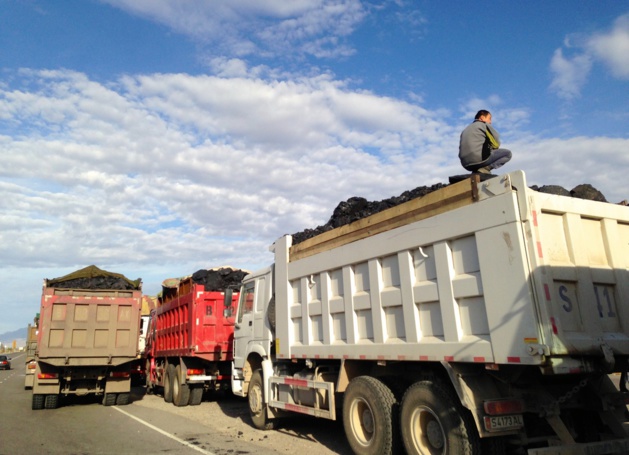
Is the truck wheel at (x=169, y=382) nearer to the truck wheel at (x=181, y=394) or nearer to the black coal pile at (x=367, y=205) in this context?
the truck wheel at (x=181, y=394)

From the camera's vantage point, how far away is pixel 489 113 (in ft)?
19.0

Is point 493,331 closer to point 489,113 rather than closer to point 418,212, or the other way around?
point 418,212

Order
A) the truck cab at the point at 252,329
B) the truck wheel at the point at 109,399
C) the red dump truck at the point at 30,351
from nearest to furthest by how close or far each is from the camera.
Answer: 1. the truck cab at the point at 252,329
2. the truck wheel at the point at 109,399
3. the red dump truck at the point at 30,351

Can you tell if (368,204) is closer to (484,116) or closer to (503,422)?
(484,116)

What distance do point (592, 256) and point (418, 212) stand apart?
173 centimetres

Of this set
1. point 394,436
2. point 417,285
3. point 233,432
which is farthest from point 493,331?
point 233,432

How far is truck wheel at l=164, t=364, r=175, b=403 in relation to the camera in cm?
1277

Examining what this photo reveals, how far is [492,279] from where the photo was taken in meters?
4.23

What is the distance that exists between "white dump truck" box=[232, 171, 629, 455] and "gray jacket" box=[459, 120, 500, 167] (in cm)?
88

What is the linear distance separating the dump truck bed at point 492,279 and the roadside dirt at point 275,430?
1.92 meters

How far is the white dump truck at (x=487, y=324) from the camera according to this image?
403cm

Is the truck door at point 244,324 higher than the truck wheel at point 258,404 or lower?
higher

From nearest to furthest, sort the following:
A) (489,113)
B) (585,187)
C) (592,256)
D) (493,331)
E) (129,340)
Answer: (493,331) → (592,256) → (585,187) → (489,113) → (129,340)

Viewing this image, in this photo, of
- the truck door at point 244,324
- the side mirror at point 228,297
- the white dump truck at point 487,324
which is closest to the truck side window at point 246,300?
the truck door at point 244,324
